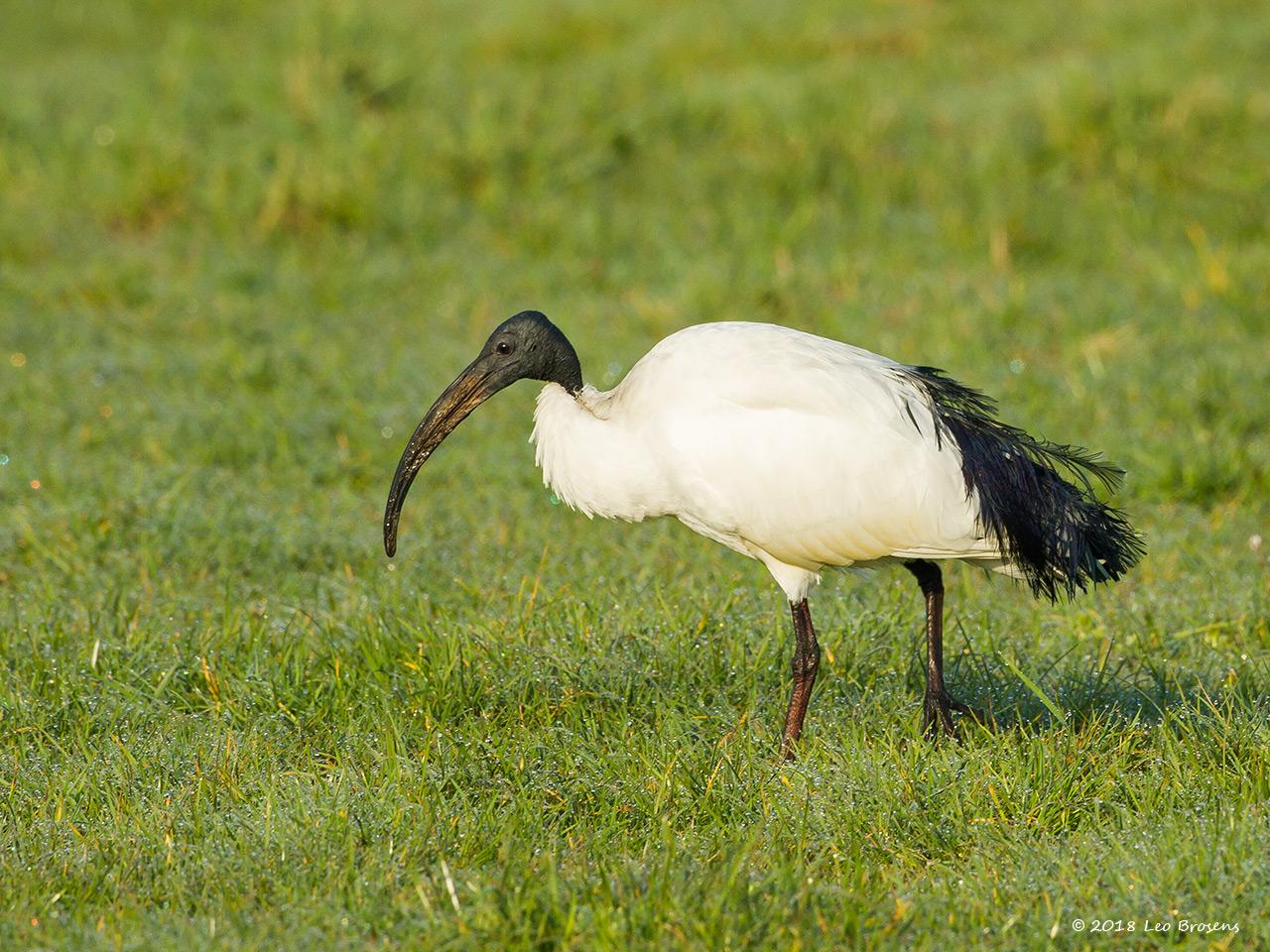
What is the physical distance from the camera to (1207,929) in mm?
2965

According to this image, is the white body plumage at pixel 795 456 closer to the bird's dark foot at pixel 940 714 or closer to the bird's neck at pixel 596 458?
the bird's neck at pixel 596 458

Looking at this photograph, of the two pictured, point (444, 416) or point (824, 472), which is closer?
point (824, 472)

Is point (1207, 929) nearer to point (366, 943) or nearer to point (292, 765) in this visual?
point (366, 943)

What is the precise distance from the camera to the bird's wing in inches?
→ 151

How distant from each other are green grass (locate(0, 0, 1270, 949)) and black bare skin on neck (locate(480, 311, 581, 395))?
68cm

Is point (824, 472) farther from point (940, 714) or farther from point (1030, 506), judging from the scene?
point (940, 714)

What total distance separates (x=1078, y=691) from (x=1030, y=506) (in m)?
0.57

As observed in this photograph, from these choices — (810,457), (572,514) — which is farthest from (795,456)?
(572,514)

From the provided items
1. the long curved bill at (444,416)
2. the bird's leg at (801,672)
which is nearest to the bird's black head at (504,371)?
the long curved bill at (444,416)

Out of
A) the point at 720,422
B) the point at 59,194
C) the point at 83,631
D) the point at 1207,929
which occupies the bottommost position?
the point at 1207,929

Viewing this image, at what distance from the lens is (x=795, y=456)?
3.84 m

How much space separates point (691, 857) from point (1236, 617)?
223cm

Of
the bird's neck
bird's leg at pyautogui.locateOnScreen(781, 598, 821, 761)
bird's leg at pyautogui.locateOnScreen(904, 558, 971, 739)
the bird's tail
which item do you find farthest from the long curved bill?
bird's leg at pyautogui.locateOnScreen(904, 558, 971, 739)

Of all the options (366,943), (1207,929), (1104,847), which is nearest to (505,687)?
(366,943)
